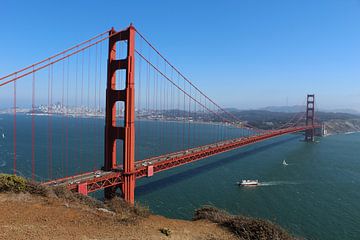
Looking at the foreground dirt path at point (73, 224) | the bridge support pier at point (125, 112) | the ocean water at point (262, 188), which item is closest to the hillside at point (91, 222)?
the foreground dirt path at point (73, 224)

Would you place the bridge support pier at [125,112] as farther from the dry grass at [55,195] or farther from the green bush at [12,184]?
the green bush at [12,184]

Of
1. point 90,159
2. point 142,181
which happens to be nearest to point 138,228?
point 142,181

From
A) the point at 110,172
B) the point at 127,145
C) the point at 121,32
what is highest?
the point at 121,32

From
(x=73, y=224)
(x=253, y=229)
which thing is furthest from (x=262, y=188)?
(x=73, y=224)

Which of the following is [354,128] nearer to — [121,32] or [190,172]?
[190,172]

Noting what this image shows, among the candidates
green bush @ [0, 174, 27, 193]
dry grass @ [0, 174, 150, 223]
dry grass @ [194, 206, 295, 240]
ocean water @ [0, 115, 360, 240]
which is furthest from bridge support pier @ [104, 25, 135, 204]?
dry grass @ [194, 206, 295, 240]

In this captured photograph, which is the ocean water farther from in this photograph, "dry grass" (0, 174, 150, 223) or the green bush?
the green bush

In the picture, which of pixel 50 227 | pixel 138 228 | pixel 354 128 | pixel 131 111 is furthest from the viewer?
pixel 354 128
